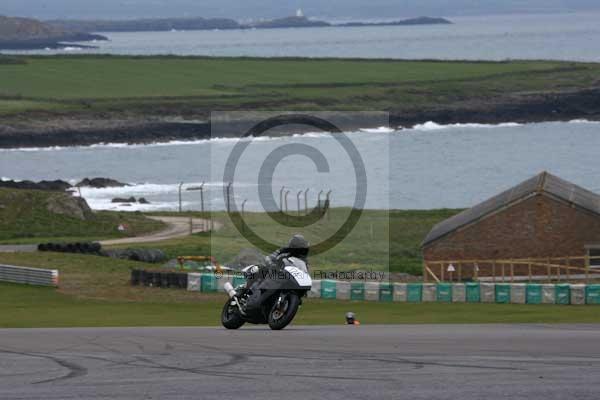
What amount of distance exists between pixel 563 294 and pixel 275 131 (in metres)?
138

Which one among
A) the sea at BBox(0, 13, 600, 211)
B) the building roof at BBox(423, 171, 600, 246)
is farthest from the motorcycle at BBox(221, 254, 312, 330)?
the sea at BBox(0, 13, 600, 211)

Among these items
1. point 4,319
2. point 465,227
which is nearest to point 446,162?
point 465,227

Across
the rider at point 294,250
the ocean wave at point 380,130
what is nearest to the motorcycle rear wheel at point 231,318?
the rider at point 294,250

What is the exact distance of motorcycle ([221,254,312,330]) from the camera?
22.5m

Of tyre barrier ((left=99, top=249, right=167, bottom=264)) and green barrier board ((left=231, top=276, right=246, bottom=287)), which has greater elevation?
green barrier board ((left=231, top=276, right=246, bottom=287))

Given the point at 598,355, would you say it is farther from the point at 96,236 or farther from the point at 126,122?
the point at 126,122

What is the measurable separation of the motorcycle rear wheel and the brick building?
31.0m

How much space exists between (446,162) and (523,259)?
313 feet

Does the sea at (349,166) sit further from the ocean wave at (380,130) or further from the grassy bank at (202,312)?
the grassy bank at (202,312)

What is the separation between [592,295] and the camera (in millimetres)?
38781

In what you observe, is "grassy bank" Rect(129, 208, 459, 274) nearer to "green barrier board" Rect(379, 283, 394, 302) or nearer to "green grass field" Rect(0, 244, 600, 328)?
"green grass field" Rect(0, 244, 600, 328)

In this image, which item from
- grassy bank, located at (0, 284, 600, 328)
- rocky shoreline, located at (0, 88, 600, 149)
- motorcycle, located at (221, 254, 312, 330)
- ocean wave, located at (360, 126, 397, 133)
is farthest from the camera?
ocean wave, located at (360, 126, 397, 133)

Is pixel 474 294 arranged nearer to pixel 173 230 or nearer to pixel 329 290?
pixel 329 290

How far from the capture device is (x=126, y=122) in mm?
175375
